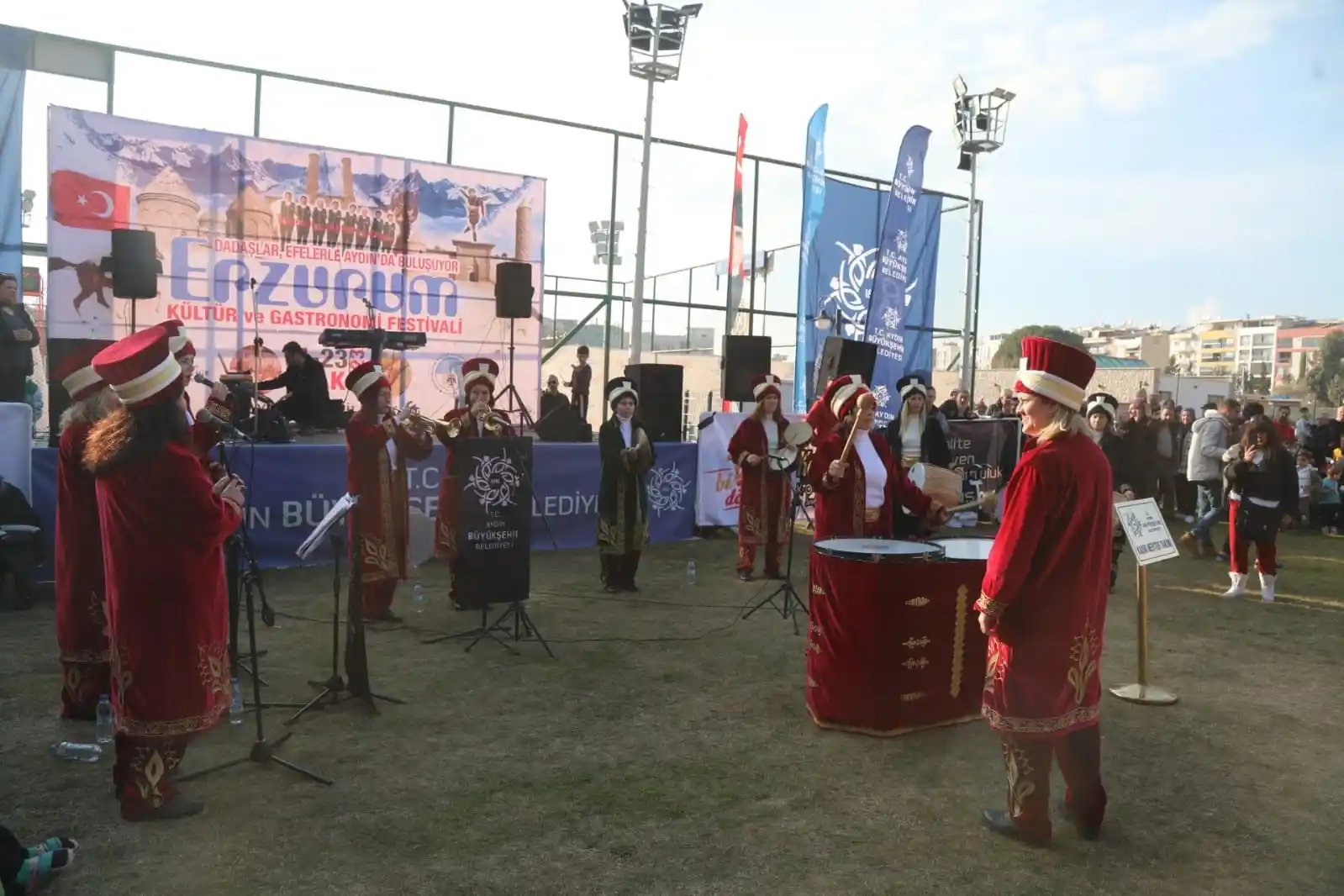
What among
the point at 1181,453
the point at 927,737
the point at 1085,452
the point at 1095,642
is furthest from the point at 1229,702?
the point at 1181,453

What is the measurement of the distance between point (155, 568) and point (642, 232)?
518 inches

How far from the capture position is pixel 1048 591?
3.38 m

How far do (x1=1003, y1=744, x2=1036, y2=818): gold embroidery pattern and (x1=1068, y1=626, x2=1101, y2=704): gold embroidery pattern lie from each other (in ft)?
0.97

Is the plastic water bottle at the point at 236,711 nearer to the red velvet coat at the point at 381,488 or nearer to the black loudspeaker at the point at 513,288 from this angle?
the red velvet coat at the point at 381,488

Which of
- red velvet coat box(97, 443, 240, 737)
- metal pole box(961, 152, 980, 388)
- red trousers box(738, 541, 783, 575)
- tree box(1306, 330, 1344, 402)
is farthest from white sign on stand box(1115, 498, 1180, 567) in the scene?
tree box(1306, 330, 1344, 402)

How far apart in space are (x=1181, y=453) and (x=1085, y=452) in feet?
42.7

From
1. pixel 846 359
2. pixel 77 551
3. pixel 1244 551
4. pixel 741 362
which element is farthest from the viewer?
pixel 741 362

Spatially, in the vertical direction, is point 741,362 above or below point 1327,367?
below

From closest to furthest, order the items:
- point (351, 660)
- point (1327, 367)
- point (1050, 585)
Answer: point (1050, 585)
point (351, 660)
point (1327, 367)

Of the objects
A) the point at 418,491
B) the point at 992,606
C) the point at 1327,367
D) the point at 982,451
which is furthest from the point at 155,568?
the point at 1327,367

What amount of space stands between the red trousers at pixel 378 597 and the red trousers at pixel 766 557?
3.28 meters

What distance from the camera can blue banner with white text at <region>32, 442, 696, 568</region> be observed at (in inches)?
314

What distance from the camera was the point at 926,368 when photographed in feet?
60.4

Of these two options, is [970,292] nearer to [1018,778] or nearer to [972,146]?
[972,146]
